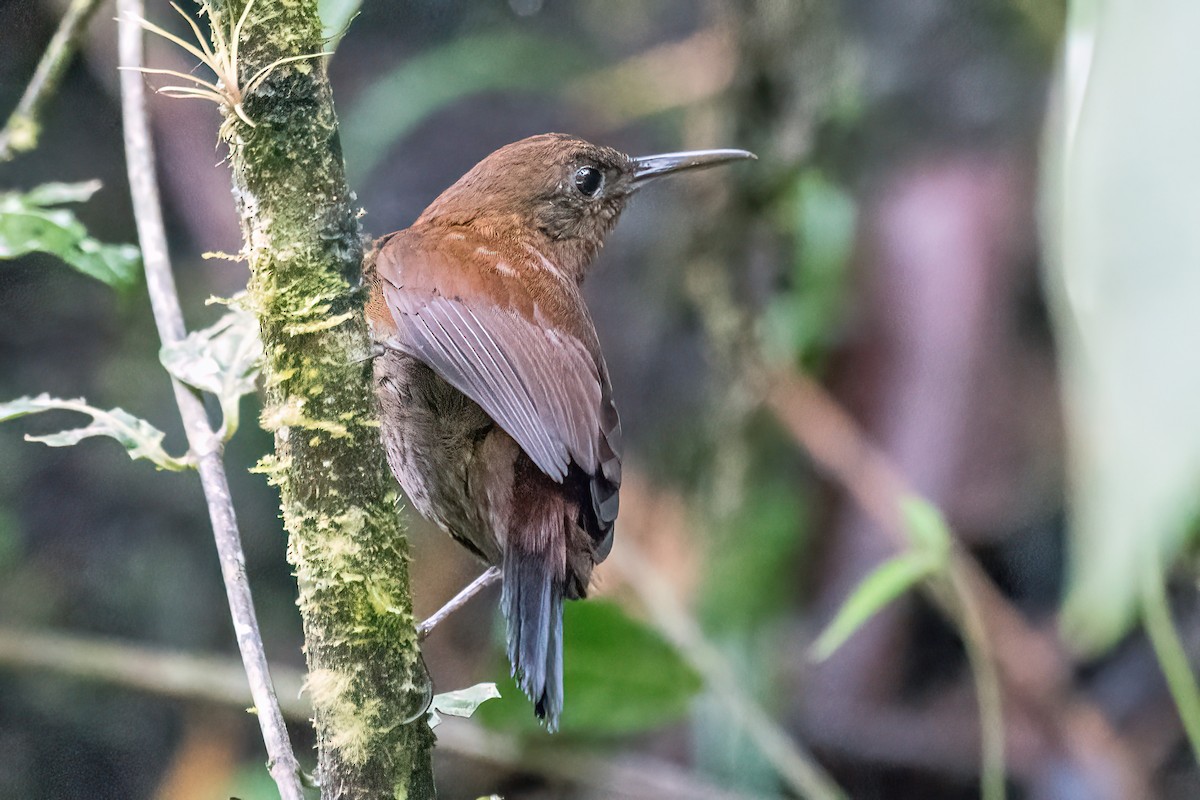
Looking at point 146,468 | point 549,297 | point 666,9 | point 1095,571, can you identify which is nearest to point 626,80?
point 666,9

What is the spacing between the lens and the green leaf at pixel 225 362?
138cm

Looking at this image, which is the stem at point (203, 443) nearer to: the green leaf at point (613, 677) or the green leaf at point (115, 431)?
the green leaf at point (115, 431)

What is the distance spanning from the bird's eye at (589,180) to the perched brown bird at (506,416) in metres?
0.30

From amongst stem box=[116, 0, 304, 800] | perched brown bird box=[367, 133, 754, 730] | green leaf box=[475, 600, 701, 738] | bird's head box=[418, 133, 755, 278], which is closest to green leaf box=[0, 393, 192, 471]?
stem box=[116, 0, 304, 800]

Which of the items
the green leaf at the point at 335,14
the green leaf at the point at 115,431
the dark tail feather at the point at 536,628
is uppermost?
the green leaf at the point at 335,14

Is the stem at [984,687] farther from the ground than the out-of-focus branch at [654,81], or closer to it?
closer to it

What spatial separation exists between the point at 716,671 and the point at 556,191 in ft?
4.05

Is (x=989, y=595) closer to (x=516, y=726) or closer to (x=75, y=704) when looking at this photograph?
(x=516, y=726)

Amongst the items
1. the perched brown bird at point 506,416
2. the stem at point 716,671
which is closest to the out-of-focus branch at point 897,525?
the stem at point 716,671

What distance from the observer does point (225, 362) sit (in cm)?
144

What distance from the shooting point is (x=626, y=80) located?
4070mm

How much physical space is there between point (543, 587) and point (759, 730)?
51.5 inches

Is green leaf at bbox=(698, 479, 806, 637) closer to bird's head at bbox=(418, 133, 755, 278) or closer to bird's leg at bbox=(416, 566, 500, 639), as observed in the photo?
bird's head at bbox=(418, 133, 755, 278)

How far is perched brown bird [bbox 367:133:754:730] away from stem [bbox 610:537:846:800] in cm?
91
